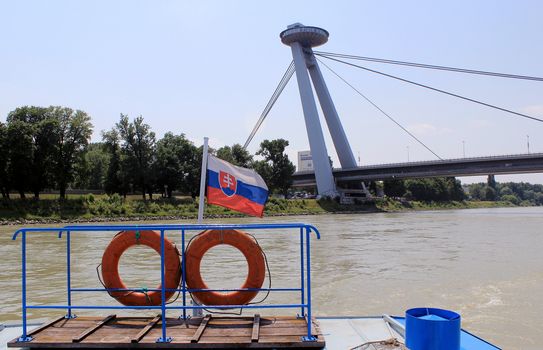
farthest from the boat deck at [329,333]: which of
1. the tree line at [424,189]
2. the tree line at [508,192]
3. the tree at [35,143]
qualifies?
the tree line at [508,192]

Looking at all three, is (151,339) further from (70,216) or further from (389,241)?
(70,216)

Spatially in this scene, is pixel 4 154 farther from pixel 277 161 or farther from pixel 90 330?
pixel 90 330

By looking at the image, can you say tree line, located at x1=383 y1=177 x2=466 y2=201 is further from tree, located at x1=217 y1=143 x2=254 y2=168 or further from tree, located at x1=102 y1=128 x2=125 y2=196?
tree, located at x1=102 y1=128 x2=125 y2=196

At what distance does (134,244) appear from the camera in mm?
5051

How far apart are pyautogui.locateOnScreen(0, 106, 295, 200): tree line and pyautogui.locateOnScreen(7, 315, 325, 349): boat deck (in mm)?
39273

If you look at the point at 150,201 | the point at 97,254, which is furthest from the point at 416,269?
the point at 150,201

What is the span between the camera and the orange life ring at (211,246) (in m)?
4.98

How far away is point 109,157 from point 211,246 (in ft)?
174

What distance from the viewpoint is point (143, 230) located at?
16.0 feet

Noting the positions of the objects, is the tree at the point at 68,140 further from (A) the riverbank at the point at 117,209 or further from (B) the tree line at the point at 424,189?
(B) the tree line at the point at 424,189

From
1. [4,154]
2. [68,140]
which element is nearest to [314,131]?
[68,140]

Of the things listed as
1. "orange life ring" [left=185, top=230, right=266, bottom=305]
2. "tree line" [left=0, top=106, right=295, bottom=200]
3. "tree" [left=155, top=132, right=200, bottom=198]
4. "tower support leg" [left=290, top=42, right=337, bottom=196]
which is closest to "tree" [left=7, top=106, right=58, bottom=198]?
"tree line" [left=0, top=106, right=295, bottom=200]

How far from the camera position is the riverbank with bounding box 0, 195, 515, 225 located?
123 ft

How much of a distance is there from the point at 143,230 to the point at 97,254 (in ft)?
41.0
